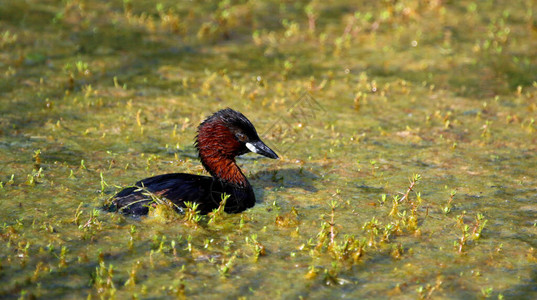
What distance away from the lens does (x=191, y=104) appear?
10367mm

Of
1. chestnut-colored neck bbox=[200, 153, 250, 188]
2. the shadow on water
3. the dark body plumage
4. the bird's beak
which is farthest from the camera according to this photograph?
the shadow on water

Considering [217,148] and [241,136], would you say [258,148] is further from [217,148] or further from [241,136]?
[217,148]

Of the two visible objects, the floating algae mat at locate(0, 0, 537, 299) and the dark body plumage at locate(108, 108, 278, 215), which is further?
the dark body plumage at locate(108, 108, 278, 215)

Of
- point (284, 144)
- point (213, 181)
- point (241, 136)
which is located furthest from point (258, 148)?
point (284, 144)

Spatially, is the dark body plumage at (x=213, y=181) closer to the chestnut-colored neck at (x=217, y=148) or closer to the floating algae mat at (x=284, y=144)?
the chestnut-colored neck at (x=217, y=148)

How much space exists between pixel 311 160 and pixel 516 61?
5.97 meters

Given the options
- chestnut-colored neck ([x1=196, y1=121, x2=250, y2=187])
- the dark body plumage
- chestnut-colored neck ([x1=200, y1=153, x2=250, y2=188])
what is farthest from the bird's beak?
chestnut-colored neck ([x1=200, y1=153, x2=250, y2=188])

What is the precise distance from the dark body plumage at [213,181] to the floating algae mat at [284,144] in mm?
153

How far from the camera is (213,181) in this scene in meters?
7.00

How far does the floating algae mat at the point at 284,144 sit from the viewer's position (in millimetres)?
5789

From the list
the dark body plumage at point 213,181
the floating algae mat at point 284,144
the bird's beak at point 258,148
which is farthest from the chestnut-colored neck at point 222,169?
the floating algae mat at point 284,144

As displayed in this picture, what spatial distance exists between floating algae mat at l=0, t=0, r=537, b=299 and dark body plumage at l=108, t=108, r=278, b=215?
15 centimetres

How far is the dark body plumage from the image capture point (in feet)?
21.8

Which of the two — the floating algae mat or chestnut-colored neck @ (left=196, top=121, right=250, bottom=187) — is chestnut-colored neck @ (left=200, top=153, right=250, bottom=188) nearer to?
chestnut-colored neck @ (left=196, top=121, right=250, bottom=187)
